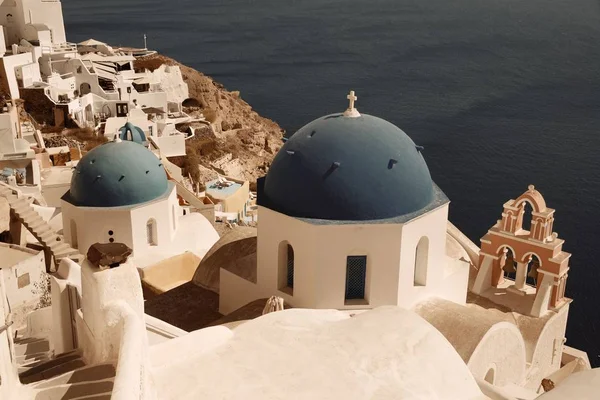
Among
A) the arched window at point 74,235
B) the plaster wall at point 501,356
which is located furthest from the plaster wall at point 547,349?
the arched window at point 74,235

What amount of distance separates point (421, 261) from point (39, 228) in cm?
892

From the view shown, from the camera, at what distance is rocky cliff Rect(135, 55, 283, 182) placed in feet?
126

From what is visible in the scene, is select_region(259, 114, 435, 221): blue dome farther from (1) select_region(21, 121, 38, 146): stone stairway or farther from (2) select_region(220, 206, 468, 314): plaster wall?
(1) select_region(21, 121, 38, 146): stone stairway

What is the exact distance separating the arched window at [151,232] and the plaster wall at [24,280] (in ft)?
7.57

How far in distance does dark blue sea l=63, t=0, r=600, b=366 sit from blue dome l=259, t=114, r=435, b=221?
15222 millimetres

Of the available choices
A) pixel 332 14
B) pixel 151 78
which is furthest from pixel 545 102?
pixel 332 14

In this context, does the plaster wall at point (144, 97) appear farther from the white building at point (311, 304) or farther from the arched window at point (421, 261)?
the arched window at point (421, 261)

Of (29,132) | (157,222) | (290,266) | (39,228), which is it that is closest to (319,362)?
(290,266)

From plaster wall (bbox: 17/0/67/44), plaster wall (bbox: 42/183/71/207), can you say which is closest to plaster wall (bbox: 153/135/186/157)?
plaster wall (bbox: 42/183/71/207)

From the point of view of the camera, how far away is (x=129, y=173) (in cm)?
1390

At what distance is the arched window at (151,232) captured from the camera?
1456cm

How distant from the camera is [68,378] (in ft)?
19.3

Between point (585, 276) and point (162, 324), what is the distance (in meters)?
22.9

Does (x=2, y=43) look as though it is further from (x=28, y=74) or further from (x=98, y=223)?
(x=98, y=223)
